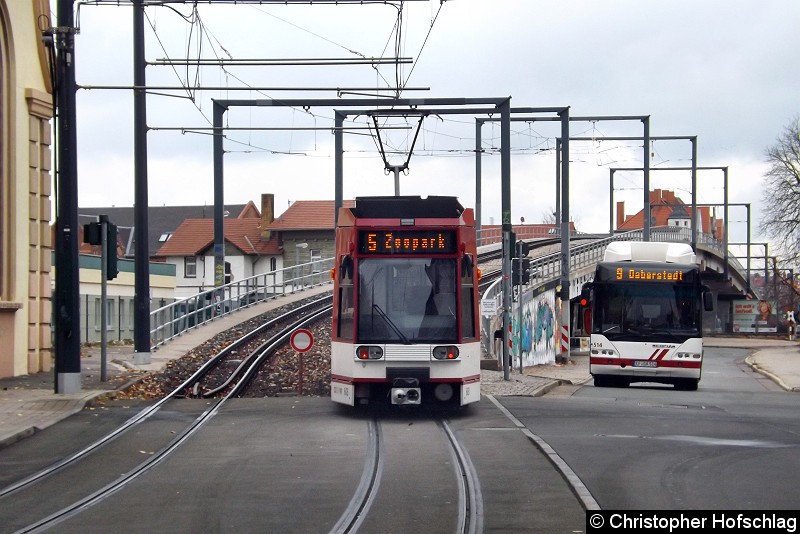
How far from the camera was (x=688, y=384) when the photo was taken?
27000 millimetres

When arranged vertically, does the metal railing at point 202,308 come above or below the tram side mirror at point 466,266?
below

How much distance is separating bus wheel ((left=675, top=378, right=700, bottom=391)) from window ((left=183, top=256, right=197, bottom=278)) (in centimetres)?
6210

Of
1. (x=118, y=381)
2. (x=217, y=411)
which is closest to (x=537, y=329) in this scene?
(x=118, y=381)

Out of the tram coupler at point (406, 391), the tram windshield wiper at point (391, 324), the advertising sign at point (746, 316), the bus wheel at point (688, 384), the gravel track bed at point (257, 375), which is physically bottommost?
the advertising sign at point (746, 316)

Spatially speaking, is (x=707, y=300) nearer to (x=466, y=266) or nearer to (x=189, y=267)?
(x=466, y=266)

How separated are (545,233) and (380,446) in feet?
226

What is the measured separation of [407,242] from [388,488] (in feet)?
20.6

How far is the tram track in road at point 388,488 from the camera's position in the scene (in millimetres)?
8930

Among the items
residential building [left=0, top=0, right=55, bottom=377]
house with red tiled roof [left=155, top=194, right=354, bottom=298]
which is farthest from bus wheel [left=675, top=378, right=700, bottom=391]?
house with red tiled roof [left=155, top=194, right=354, bottom=298]

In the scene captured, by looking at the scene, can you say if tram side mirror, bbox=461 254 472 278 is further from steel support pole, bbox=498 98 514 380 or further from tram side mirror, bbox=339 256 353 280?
steel support pole, bbox=498 98 514 380

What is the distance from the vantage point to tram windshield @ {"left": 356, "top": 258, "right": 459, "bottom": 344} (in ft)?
53.5

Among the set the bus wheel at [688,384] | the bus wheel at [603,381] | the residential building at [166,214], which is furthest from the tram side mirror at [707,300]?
the residential building at [166,214]

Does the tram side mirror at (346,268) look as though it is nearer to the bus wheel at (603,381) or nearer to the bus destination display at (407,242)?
the bus destination display at (407,242)

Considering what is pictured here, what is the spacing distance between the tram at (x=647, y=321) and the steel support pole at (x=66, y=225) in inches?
485
